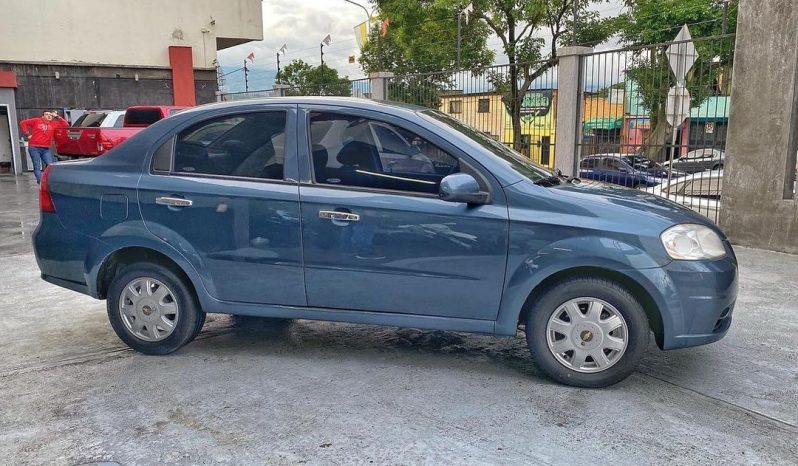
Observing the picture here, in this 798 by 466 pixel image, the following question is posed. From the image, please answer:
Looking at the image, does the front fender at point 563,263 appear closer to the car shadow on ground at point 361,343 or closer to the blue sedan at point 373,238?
the blue sedan at point 373,238

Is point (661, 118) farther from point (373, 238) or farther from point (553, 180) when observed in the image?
point (373, 238)

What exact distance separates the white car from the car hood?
15.6 ft

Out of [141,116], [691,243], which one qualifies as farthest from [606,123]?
[141,116]

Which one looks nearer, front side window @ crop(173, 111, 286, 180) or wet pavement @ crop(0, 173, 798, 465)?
wet pavement @ crop(0, 173, 798, 465)

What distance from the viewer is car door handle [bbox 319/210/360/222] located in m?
4.00

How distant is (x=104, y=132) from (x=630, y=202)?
13236 mm

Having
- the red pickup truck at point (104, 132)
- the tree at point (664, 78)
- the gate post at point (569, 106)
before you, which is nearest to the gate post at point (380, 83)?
the red pickup truck at point (104, 132)

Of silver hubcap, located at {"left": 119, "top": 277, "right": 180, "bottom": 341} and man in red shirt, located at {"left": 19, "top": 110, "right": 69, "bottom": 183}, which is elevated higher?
man in red shirt, located at {"left": 19, "top": 110, "right": 69, "bottom": 183}

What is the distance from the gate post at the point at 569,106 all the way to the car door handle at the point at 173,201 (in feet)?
23.6

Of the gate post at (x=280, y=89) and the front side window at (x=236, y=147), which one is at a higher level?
the gate post at (x=280, y=89)

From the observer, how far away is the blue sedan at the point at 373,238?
3.71m

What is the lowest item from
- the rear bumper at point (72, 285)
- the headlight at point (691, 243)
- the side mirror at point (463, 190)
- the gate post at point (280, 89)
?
the rear bumper at point (72, 285)

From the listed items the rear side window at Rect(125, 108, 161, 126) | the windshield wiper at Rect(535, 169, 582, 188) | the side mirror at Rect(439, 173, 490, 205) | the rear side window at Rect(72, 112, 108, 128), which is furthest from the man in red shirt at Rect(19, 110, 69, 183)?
the side mirror at Rect(439, 173, 490, 205)

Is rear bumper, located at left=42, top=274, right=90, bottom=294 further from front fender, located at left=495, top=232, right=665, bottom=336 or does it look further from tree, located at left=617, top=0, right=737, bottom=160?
tree, located at left=617, top=0, right=737, bottom=160
